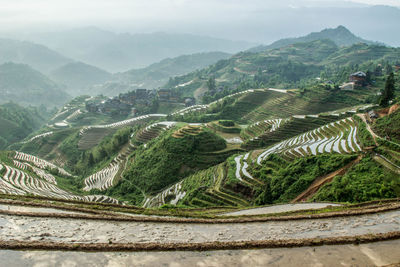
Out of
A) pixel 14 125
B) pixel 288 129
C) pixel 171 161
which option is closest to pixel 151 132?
pixel 171 161

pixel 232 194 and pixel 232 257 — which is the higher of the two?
pixel 232 257

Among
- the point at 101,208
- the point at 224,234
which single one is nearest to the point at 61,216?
the point at 101,208

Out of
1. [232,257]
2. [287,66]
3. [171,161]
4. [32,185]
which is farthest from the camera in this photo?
[287,66]

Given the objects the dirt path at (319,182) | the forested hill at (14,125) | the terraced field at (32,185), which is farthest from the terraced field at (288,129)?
the forested hill at (14,125)

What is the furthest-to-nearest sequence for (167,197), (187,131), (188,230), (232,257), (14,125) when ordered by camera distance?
(14,125) < (187,131) < (167,197) < (188,230) < (232,257)

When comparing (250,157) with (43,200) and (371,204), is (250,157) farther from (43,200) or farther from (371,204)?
(43,200)

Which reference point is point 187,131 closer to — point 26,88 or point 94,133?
point 94,133
